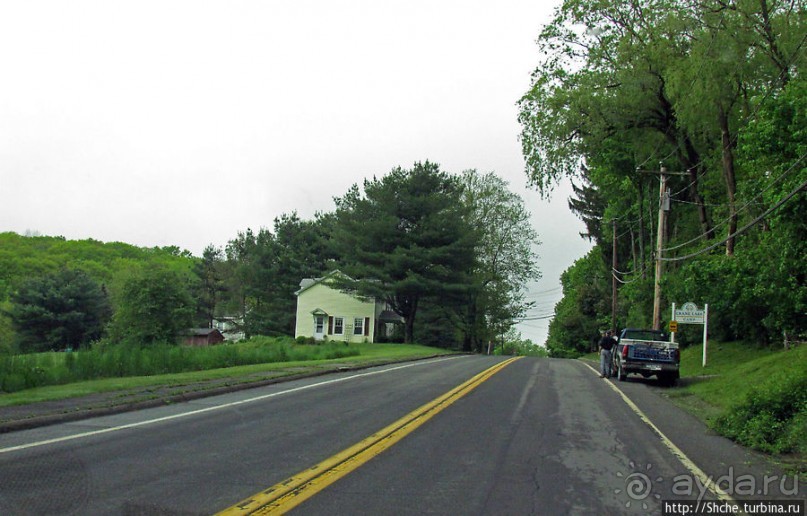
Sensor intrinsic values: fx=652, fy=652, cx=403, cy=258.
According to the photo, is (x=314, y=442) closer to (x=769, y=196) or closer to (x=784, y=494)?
(x=784, y=494)

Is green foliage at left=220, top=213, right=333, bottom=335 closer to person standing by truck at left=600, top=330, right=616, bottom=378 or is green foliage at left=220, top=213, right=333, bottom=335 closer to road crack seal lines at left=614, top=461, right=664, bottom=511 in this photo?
person standing by truck at left=600, top=330, right=616, bottom=378

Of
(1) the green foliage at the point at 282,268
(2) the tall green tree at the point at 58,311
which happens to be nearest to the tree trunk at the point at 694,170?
(1) the green foliage at the point at 282,268

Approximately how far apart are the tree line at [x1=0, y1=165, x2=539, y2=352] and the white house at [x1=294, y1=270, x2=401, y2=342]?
11.2 ft

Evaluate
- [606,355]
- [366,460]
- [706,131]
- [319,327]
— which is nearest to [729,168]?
[706,131]

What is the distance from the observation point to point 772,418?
1055 centimetres

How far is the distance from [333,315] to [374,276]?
10296 millimetres

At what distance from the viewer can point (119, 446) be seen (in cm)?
820

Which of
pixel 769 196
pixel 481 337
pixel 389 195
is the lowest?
pixel 481 337

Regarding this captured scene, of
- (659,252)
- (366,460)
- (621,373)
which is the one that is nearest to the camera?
(366,460)

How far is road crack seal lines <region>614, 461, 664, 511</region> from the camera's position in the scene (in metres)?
6.52

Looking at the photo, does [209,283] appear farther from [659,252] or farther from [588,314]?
[659,252]

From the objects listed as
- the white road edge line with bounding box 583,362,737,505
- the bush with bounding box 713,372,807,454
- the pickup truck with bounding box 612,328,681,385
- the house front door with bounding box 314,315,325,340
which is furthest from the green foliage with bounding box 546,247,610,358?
the white road edge line with bounding box 583,362,737,505

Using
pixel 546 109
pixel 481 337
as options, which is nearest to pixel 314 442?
pixel 546 109

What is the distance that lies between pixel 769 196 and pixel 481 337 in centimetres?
5837
